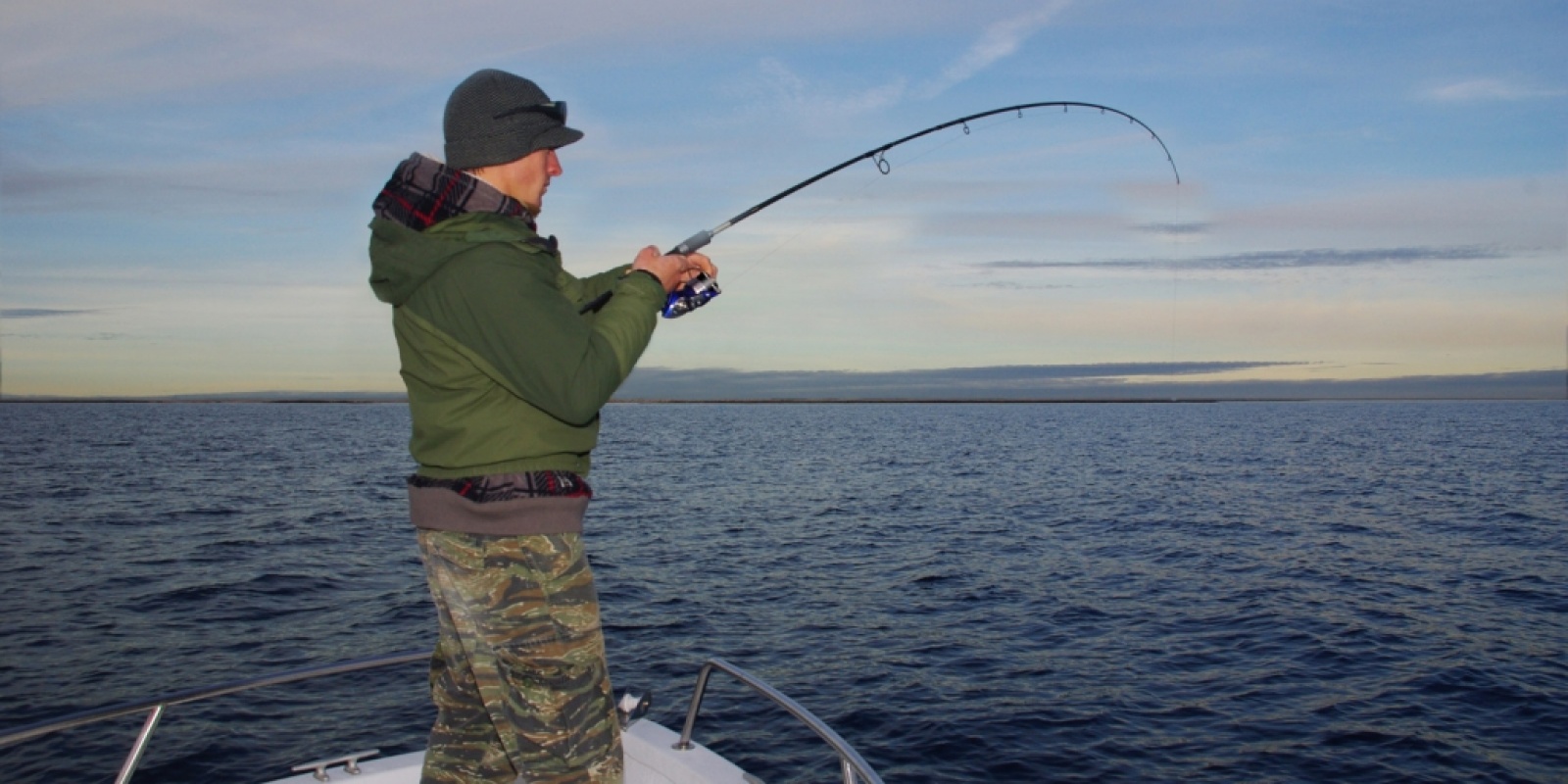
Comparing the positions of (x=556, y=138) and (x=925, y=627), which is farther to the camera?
(x=925, y=627)

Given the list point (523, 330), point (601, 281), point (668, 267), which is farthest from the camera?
point (601, 281)

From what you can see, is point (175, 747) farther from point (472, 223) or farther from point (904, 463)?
point (904, 463)

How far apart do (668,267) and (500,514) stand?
77 centimetres

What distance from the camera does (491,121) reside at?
2449 millimetres

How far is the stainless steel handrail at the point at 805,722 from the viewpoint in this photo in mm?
2986

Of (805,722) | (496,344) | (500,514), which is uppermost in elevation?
(496,344)

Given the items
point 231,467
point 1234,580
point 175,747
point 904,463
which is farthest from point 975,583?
point 231,467

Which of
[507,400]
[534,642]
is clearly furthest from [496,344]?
[534,642]

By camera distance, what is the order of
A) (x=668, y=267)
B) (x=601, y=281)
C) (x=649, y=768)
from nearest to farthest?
1. (x=668, y=267)
2. (x=601, y=281)
3. (x=649, y=768)

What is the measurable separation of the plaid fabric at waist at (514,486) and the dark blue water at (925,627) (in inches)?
285

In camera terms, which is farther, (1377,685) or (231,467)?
(231,467)

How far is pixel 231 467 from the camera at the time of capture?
45531 millimetres

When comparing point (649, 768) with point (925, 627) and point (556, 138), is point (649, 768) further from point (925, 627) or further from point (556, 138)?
point (925, 627)

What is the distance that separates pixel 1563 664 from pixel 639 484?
1097 inches
